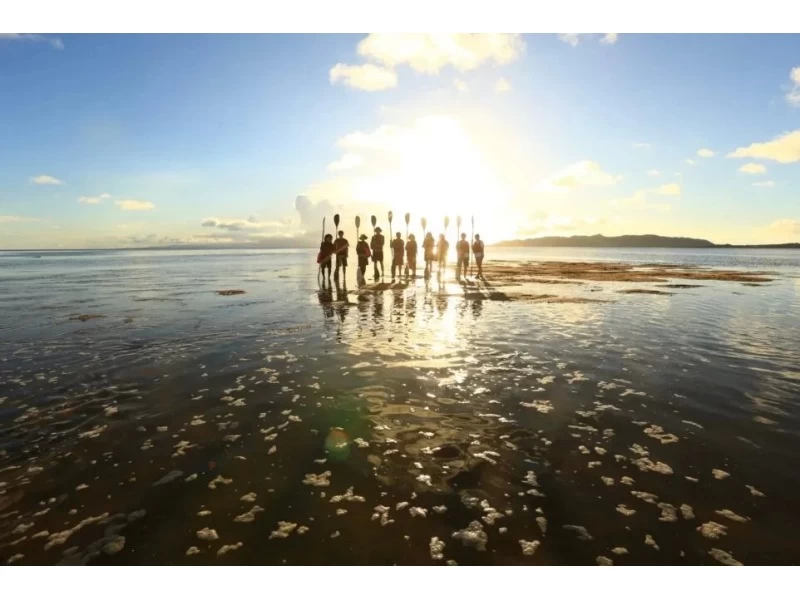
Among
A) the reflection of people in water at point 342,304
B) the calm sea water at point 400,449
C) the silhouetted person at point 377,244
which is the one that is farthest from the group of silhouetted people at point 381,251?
the calm sea water at point 400,449

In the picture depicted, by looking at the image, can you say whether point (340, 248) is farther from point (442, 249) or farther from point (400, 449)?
point (400, 449)

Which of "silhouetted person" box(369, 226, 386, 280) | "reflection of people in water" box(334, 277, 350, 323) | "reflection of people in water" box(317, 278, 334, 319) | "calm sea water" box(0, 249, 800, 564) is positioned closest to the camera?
"calm sea water" box(0, 249, 800, 564)

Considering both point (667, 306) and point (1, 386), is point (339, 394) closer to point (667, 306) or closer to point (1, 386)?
point (1, 386)

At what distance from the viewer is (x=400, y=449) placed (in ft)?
19.4

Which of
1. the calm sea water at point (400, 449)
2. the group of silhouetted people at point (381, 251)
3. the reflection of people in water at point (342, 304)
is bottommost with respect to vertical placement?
the calm sea water at point (400, 449)

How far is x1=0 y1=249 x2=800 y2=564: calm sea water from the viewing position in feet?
13.4

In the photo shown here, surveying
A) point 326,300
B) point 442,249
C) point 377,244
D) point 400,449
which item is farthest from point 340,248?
point 400,449

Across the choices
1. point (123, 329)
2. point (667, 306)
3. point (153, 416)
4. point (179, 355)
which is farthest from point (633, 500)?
point (667, 306)

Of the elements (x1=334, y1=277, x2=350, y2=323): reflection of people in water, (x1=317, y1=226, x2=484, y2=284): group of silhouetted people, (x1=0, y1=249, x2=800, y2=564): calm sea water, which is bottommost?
(x1=0, y1=249, x2=800, y2=564): calm sea water

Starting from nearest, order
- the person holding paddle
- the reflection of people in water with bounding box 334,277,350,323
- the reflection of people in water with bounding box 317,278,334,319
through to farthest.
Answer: the reflection of people in water with bounding box 334,277,350,323
the reflection of people in water with bounding box 317,278,334,319
the person holding paddle

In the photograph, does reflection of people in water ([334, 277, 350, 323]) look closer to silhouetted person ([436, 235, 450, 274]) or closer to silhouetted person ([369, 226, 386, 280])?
silhouetted person ([369, 226, 386, 280])

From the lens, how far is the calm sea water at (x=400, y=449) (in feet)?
13.4

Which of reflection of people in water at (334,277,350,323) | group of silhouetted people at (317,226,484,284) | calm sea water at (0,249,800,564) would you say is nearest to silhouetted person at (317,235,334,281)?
group of silhouetted people at (317,226,484,284)

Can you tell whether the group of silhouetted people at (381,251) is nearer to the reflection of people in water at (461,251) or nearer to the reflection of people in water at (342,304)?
the reflection of people in water at (461,251)
